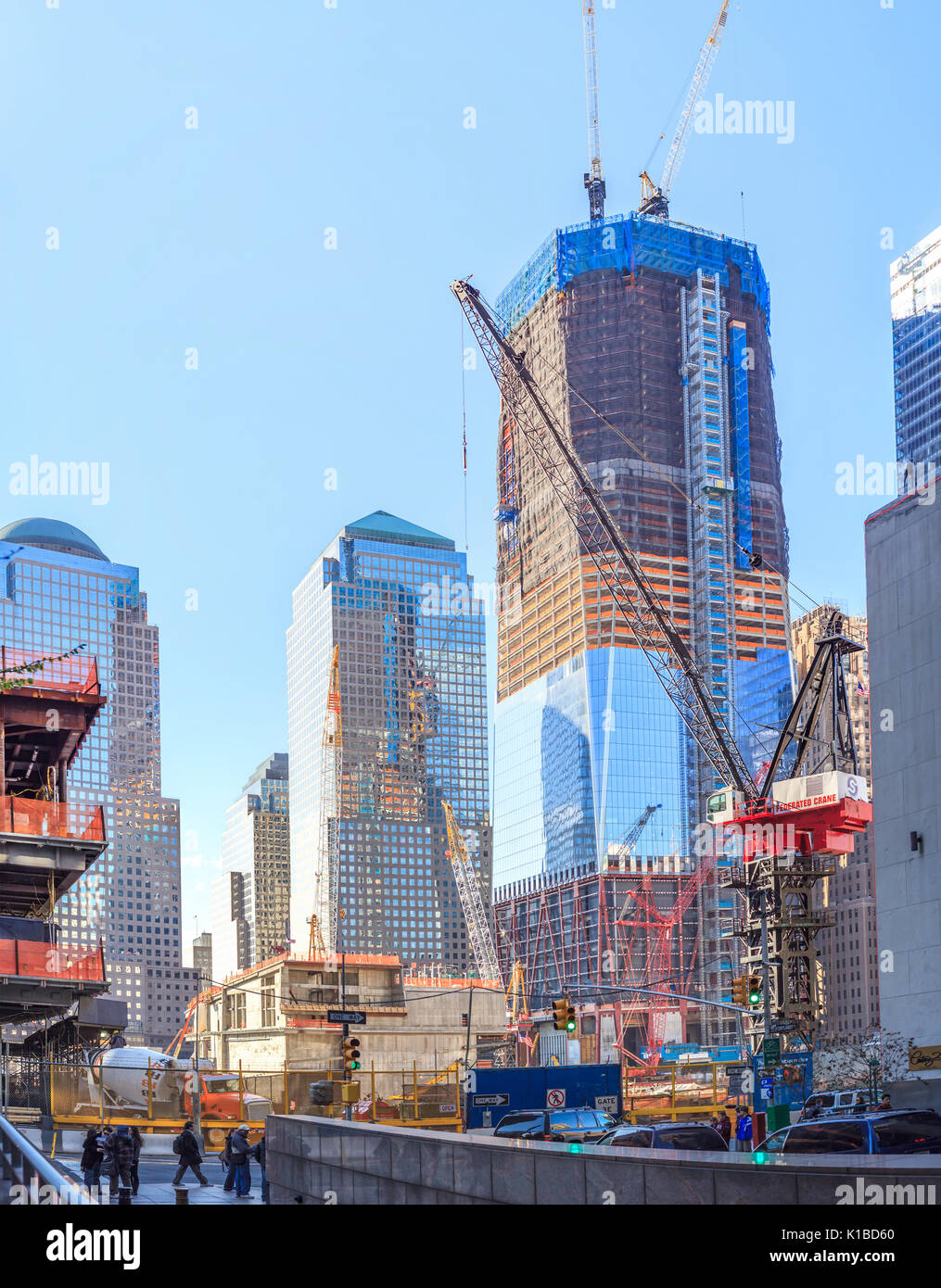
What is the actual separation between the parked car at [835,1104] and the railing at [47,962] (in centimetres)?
2219

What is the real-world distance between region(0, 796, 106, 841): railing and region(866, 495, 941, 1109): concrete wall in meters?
28.0

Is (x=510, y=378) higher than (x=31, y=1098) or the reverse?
higher

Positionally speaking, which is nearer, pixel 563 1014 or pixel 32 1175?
pixel 32 1175

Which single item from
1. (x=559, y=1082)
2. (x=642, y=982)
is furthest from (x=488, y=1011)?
(x=559, y=1082)

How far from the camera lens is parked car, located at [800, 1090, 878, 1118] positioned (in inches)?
1558

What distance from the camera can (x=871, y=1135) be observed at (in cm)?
2464

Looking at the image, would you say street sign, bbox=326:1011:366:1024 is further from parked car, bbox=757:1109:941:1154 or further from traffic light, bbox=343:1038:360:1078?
parked car, bbox=757:1109:941:1154

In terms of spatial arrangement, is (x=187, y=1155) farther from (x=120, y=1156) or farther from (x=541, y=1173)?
(x=541, y=1173)

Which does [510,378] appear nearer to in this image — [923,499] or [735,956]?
[735,956]

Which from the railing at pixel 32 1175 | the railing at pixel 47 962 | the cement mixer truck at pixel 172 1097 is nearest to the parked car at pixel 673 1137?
the railing at pixel 32 1175

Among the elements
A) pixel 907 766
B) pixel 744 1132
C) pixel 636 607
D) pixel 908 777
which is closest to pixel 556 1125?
pixel 744 1132

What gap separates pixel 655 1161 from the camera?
15.6 meters

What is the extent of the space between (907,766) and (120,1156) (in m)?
33.2
